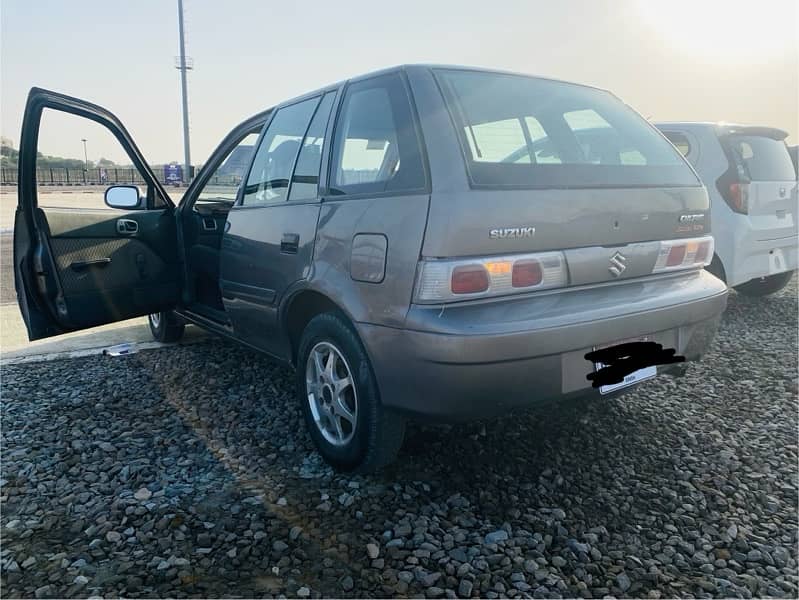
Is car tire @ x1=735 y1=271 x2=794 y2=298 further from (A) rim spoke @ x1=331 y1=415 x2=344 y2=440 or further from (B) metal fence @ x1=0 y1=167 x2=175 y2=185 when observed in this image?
(B) metal fence @ x1=0 y1=167 x2=175 y2=185

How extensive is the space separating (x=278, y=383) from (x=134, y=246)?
131 cm

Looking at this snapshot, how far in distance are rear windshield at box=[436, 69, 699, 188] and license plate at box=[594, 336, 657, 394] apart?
677 mm

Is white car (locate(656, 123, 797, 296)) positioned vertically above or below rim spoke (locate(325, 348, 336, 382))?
above

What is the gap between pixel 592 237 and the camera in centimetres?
255

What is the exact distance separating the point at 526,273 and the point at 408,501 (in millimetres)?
1113

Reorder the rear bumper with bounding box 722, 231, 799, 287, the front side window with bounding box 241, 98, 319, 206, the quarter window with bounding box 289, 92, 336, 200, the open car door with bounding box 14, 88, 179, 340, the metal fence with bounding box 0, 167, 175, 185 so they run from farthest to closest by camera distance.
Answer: the metal fence with bounding box 0, 167, 175, 185 < the rear bumper with bounding box 722, 231, 799, 287 < the open car door with bounding box 14, 88, 179, 340 < the front side window with bounding box 241, 98, 319, 206 < the quarter window with bounding box 289, 92, 336, 200

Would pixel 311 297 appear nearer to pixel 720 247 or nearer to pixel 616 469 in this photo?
pixel 616 469

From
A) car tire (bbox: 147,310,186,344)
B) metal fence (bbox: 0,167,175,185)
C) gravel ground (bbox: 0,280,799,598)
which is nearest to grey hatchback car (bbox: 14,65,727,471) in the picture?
gravel ground (bbox: 0,280,799,598)

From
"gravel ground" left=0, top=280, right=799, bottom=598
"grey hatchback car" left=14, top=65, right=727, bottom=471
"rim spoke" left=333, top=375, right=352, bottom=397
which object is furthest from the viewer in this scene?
"rim spoke" left=333, top=375, right=352, bottom=397

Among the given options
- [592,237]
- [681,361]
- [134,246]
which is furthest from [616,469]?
[134,246]

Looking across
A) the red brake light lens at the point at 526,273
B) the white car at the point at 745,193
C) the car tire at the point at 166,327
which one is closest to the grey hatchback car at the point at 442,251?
the red brake light lens at the point at 526,273

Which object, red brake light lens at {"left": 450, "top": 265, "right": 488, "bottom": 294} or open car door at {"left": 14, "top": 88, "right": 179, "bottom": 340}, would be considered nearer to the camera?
red brake light lens at {"left": 450, "top": 265, "right": 488, "bottom": 294}

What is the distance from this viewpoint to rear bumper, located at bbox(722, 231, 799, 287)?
530 cm

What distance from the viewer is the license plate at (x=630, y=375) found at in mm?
2510
